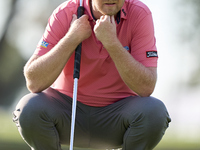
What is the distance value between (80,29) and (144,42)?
419mm

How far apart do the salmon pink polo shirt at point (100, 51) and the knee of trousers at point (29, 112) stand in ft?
0.99

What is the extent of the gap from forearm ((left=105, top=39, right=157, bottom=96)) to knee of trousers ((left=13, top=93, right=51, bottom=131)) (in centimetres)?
52

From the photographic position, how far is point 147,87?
10.0 feet

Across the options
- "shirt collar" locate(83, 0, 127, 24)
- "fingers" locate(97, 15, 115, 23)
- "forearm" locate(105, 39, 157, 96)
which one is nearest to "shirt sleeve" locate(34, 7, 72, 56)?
"shirt collar" locate(83, 0, 127, 24)

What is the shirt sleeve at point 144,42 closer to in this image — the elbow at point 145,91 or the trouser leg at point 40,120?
the elbow at point 145,91

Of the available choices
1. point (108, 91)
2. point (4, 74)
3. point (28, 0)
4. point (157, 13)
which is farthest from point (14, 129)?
point (108, 91)

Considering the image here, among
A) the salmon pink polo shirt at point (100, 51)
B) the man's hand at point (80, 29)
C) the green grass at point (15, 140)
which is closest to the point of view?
the man's hand at point (80, 29)

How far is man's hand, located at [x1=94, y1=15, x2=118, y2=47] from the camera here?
2.97 metres

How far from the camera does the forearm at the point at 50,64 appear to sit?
3.01 meters

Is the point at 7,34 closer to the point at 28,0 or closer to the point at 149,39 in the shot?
the point at 28,0

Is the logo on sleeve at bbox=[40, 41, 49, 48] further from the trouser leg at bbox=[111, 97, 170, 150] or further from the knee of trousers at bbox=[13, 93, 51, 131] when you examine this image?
the trouser leg at bbox=[111, 97, 170, 150]

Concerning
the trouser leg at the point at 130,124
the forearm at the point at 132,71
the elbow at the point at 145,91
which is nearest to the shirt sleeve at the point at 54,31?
the forearm at the point at 132,71

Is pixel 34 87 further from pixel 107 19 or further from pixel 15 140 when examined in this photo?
pixel 15 140

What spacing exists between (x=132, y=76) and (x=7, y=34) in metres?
4.83
